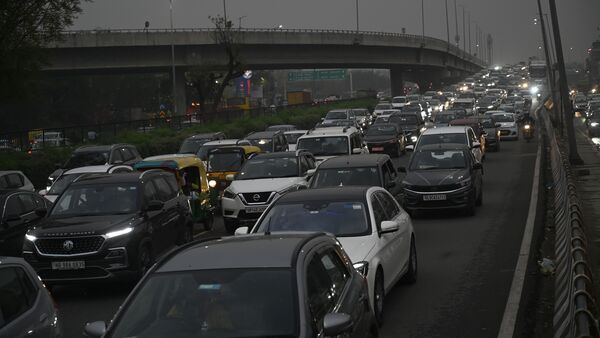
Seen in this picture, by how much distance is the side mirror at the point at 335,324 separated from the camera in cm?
670

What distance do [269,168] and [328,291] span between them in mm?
15971

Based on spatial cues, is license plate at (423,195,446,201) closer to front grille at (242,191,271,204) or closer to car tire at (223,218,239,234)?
front grille at (242,191,271,204)

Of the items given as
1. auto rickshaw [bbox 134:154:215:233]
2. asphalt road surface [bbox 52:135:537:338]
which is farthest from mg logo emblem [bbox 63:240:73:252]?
auto rickshaw [bbox 134:154:215:233]

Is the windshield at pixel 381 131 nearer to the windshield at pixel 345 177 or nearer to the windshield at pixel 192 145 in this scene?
the windshield at pixel 192 145

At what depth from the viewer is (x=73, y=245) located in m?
14.6

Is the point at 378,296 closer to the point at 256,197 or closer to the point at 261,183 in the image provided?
the point at 256,197

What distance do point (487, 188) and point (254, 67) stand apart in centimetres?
5417

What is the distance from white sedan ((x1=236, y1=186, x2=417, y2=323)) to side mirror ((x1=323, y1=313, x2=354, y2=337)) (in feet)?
14.4

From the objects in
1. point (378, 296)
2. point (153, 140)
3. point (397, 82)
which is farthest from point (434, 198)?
point (397, 82)

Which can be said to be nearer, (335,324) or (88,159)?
(335,324)

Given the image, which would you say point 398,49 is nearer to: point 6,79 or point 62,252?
point 6,79

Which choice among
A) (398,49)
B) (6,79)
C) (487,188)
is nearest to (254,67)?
(398,49)

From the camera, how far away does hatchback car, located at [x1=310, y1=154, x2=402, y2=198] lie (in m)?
19.7

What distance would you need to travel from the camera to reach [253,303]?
6848 mm
